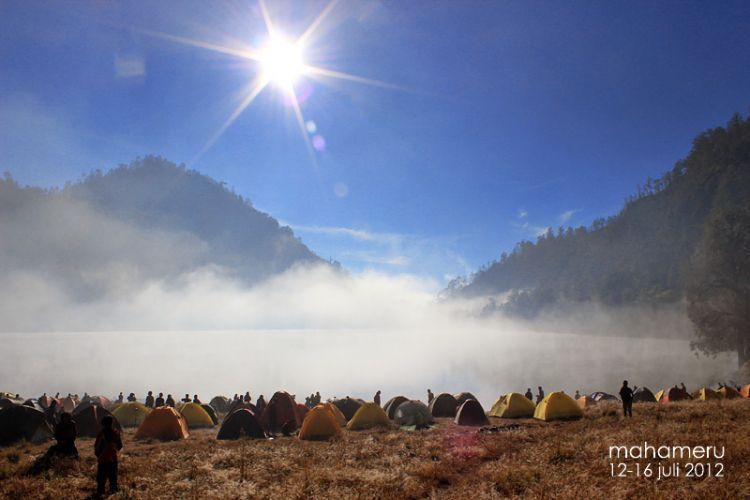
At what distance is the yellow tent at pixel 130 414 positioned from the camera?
77.5 ft

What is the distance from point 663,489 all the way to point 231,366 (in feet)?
429

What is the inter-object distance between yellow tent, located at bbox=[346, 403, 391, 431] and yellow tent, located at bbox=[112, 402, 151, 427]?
489 inches

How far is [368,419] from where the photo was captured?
74.2ft

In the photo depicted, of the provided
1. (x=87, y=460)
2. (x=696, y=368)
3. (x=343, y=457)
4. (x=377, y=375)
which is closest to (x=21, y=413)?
(x=87, y=460)

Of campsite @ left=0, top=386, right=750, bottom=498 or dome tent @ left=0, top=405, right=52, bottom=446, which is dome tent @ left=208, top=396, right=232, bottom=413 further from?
dome tent @ left=0, top=405, right=52, bottom=446

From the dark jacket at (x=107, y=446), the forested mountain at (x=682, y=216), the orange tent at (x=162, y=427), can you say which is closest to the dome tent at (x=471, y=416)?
the orange tent at (x=162, y=427)

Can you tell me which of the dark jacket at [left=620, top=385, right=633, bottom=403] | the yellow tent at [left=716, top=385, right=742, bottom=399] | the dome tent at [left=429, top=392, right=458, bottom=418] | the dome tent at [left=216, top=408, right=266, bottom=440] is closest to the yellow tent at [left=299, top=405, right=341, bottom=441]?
the dome tent at [left=216, top=408, right=266, bottom=440]

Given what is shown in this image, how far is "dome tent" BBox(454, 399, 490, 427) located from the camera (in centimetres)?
2277

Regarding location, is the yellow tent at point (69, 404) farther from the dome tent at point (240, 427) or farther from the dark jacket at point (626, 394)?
the dark jacket at point (626, 394)

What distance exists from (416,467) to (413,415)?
11249mm

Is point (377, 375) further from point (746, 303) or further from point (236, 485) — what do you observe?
point (236, 485)

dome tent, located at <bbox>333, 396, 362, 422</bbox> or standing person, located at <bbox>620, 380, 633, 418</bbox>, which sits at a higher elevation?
standing person, located at <bbox>620, 380, 633, 418</bbox>

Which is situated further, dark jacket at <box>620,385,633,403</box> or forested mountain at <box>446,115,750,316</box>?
forested mountain at <box>446,115,750,316</box>

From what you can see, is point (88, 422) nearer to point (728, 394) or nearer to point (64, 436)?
point (64, 436)
